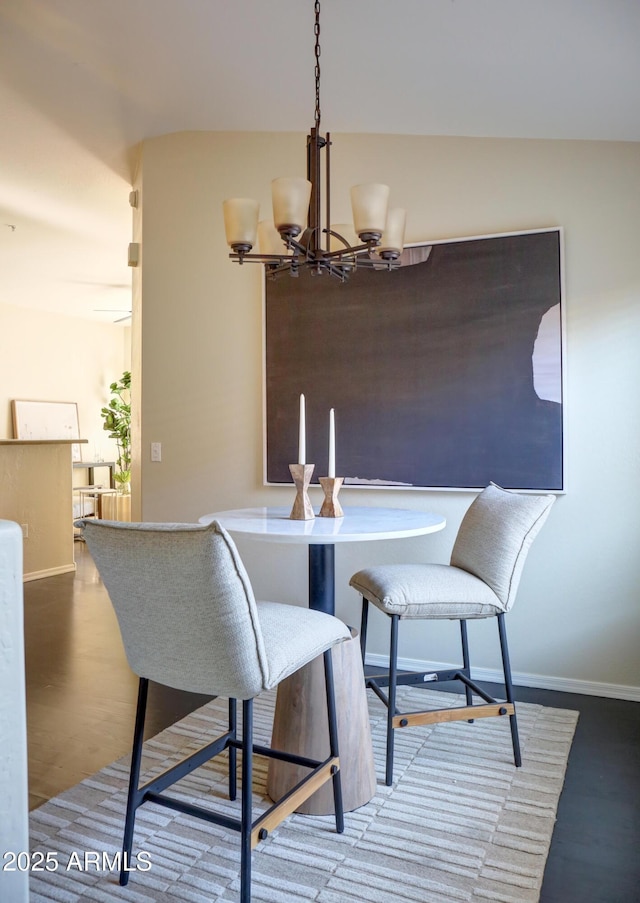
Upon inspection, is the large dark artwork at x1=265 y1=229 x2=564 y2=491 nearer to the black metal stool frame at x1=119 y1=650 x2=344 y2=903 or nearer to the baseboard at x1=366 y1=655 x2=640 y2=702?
the baseboard at x1=366 y1=655 x2=640 y2=702

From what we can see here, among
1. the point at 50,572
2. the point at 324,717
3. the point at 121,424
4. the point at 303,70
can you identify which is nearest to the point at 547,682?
the point at 324,717

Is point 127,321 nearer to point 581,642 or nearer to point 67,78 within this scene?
point 67,78

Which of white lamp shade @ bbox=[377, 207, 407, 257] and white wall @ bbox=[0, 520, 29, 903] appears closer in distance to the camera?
white wall @ bbox=[0, 520, 29, 903]

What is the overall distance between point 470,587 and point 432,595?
0.15 meters

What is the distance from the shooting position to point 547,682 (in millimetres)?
3004

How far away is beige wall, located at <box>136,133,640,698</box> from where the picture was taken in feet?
9.47

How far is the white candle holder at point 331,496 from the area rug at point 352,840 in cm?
87

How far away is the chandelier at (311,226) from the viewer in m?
2.08

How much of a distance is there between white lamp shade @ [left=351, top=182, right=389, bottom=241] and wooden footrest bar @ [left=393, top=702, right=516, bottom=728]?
5.08 feet

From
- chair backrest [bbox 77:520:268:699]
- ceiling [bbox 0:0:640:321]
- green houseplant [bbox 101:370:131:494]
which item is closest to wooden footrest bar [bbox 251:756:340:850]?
chair backrest [bbox 77:520:268:699]

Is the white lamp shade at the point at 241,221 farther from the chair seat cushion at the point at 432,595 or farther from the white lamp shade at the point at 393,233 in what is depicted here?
the chair seat cushion at the point at 432,595

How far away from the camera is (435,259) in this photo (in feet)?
10.3

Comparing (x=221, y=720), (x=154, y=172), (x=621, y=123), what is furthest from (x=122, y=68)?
(x=221, y=720)

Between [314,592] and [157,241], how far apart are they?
91.6 inches
